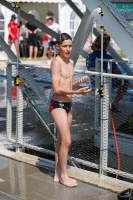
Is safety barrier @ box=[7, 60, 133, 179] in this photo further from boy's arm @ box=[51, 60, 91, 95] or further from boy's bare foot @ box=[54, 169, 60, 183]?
boy's arm @ box=[51, 60, 91, 95]

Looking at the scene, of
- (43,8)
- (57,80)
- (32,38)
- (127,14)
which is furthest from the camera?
(43,8)

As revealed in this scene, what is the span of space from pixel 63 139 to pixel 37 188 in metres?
0.70

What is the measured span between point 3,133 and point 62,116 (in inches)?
149

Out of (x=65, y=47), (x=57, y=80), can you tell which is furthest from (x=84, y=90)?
(x=65, y=47)

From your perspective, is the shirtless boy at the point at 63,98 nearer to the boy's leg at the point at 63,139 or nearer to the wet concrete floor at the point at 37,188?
the boy's leg at the point at 63,139

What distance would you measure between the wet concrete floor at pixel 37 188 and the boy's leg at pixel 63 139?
→ 110 millimetres

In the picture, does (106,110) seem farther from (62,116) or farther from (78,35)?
(78,35)

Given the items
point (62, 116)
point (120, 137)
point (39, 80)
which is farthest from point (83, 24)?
point (39, 80)

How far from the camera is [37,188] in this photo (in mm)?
6625

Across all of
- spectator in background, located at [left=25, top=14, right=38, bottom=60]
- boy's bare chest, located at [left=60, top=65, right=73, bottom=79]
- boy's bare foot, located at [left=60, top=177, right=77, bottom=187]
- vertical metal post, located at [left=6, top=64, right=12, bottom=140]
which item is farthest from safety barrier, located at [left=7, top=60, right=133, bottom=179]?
spectator in background, located at [left=25, top=14, right=38, bottom=60]

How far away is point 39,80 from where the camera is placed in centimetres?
1532

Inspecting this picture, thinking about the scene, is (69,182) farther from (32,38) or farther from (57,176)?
(32,38)

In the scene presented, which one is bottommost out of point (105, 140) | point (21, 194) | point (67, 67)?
point (21, 194)

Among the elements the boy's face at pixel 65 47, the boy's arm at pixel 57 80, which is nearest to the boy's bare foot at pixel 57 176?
the boy's arm at pixel 57 80
